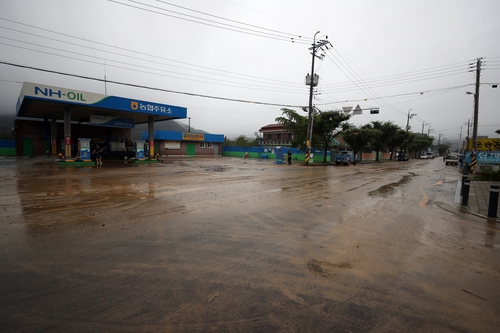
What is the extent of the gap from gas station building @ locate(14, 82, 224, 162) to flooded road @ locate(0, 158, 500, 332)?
14.4 m

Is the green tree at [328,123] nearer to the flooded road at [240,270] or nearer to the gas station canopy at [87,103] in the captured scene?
the gas station canopy at [87,103]

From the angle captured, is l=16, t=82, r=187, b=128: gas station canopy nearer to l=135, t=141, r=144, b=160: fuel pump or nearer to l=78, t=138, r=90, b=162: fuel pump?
l=78, t=138, r=90, b=162: fuel pump

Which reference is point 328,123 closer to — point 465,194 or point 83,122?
point 465,194

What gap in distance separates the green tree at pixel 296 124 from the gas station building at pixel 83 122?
1673 centimetres

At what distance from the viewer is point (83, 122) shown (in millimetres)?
32875

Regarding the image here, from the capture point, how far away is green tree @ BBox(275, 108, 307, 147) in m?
38.9

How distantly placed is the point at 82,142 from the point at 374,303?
75.7 feet

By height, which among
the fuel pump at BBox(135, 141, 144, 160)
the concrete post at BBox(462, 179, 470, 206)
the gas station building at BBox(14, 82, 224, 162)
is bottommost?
the concrete post at BBox(462, 179, 470, 206)

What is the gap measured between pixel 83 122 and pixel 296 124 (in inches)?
1206

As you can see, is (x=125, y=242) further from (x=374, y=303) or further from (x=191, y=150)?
(x=191, y=150)

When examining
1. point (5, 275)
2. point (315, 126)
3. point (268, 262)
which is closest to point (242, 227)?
point (268, 262)

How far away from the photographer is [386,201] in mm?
9320

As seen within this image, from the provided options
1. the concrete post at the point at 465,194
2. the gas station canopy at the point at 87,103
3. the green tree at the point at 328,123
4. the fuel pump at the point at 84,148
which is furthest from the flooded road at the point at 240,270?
the green tree at the point at 328,123

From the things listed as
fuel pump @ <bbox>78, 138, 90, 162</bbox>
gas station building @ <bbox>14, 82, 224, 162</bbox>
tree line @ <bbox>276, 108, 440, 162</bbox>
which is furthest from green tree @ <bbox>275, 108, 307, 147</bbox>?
fuel pump @ <bbox>78, 138, 90, 162</bbox>
